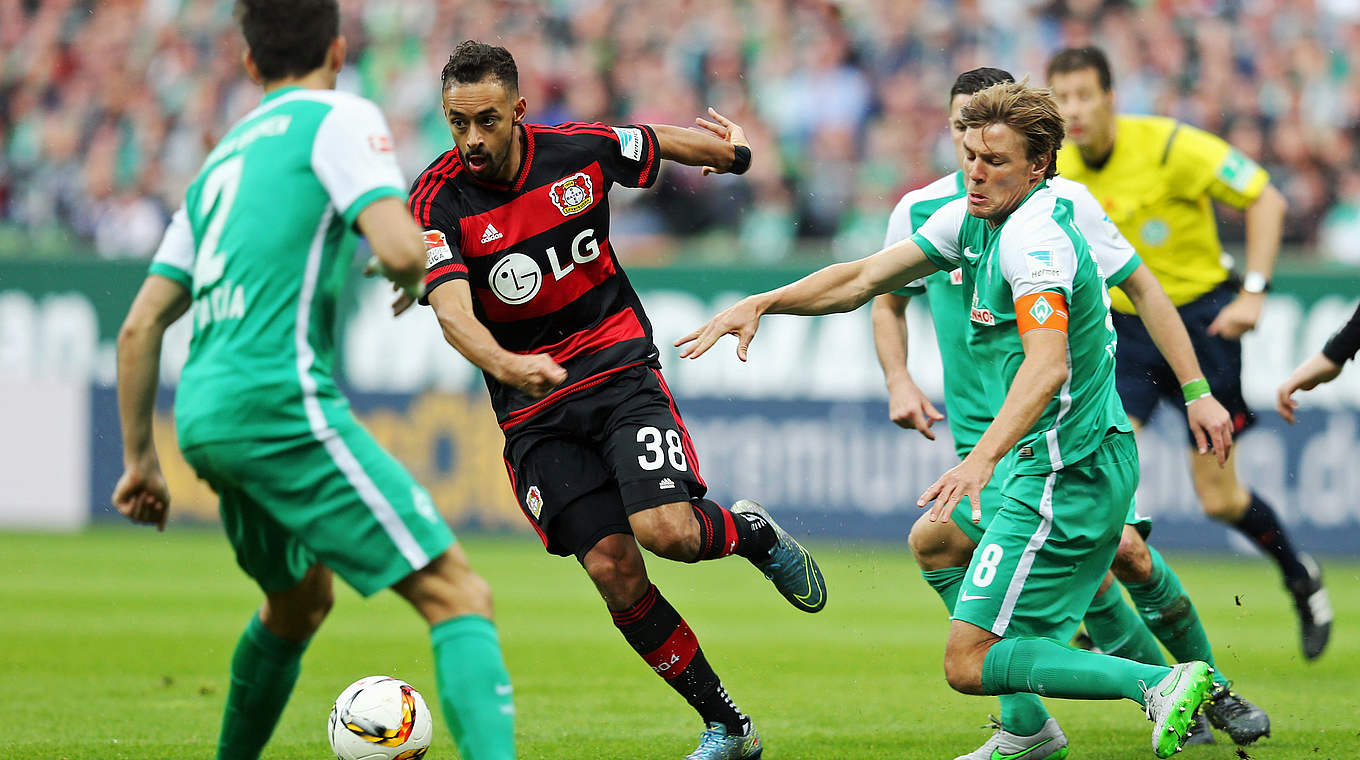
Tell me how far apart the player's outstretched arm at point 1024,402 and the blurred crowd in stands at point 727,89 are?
9.03 metres

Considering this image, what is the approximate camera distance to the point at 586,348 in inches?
231

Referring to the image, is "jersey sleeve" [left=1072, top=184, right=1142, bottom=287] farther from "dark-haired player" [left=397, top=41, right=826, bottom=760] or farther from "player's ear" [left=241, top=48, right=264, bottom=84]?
"player's ear" [left=241, top=48, right=264, bottom=84]

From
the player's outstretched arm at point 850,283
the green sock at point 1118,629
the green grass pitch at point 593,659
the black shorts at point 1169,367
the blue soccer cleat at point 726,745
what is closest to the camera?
the player's outstretched arm at point 850,283

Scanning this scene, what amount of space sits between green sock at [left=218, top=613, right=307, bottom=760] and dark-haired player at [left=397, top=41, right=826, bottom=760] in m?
1.26

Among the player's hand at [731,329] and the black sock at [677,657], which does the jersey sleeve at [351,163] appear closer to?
the player's hand at [731,329]

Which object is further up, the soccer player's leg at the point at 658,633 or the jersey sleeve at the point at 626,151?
the jersey sleeve at the point at 626,151

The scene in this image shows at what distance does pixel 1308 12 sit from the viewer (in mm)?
14445

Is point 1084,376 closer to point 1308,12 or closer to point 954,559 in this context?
point 954,559

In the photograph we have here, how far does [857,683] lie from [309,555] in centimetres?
369

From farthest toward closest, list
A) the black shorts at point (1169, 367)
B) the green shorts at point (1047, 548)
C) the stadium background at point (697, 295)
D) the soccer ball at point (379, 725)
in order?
the stadium background at point (697, 295) < the black shorts at point (1169, 367) < the soccer ball at point (379, 725) < the green shorts at point (1047, 548)

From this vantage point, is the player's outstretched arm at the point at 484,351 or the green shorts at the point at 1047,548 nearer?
the player's outstretched arm at the point at 484,351

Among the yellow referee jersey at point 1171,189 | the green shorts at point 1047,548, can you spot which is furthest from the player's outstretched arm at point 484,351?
the yellow referee jersey at point 1171,189

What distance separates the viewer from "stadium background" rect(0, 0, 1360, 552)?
1259cm

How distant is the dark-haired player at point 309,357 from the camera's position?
13.1ft
